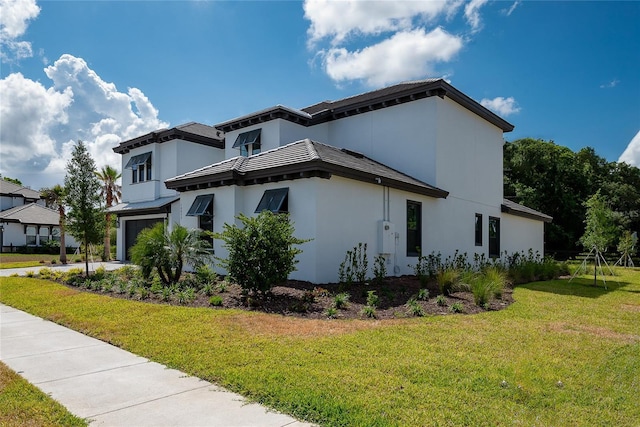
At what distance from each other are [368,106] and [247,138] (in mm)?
6031

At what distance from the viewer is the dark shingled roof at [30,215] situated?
39.6m

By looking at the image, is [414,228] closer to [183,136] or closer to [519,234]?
[519,234]

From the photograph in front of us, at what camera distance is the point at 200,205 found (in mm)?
15086

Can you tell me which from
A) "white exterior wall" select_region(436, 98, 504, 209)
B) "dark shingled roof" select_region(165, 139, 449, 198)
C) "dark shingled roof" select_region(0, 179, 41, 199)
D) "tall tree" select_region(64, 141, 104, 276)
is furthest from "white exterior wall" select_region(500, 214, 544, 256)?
"dark shingled roof" select_region(0, 179, 41, 199)

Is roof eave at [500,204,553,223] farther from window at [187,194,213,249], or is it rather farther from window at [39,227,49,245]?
window at [39,227,49,245]

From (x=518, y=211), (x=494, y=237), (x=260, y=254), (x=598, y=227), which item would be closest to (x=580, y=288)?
(x=598, y=227)

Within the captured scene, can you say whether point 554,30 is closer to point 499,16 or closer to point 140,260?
point 499,16

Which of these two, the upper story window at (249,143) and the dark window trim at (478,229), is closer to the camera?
the upper story window at (249,143)

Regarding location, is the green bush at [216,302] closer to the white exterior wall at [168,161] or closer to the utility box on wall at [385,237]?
the utility box on wall at [385,237]

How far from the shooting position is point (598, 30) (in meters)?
15.6

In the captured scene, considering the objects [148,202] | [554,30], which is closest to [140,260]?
[148,202]

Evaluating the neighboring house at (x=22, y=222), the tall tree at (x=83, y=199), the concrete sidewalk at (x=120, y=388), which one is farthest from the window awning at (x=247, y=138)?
the neighboring house at (x=22, y=222)

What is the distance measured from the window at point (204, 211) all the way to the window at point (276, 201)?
102 inches

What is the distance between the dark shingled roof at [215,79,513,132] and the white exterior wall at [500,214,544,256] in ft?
18.1
